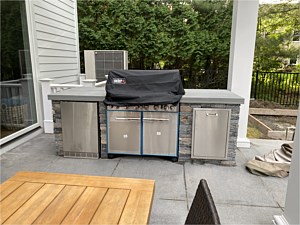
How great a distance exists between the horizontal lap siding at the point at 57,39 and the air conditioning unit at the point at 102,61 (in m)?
0.43

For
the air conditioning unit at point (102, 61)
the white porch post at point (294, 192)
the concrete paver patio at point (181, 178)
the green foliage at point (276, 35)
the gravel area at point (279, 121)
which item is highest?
the green foliage at point (276, 35)

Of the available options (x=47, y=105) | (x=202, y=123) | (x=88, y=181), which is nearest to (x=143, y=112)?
(x=202, y=123)

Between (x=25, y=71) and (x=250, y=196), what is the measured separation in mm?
4415

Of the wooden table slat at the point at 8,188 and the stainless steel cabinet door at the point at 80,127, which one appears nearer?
the wooden table slat at the point at 8,188

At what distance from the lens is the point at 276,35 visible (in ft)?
26.9

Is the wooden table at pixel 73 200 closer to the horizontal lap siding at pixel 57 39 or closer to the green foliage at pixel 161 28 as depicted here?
the horizontal lap siding at pixel 57 39

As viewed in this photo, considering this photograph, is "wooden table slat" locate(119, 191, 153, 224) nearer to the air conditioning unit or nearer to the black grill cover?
the black grill cover

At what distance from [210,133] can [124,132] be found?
4.11 feet

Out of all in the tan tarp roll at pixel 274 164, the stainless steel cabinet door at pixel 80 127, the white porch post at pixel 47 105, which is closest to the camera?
the tan tarp roll at pixel 274 164

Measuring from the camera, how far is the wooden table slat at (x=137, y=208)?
1243mm

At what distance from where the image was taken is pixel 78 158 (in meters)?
3.72

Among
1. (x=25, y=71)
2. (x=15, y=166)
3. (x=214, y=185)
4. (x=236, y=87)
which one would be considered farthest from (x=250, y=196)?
(x=25, y=71)

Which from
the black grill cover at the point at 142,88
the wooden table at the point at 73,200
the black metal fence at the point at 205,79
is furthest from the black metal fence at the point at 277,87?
the wooden table at the point at 73,200

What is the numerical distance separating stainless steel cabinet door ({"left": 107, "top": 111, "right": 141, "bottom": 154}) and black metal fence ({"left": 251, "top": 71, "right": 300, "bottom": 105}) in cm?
570
